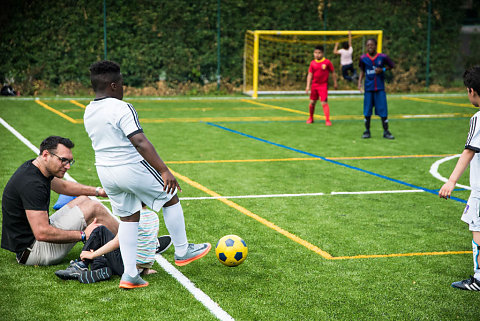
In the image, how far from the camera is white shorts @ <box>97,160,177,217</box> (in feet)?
15.6

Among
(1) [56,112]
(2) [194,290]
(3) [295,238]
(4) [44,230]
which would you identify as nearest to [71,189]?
(4) [44,230]

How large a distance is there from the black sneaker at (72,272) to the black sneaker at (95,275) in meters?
0.05

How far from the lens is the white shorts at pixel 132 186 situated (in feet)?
15.6

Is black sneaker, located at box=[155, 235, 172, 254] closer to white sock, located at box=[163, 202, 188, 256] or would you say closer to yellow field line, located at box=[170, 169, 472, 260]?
white sock, located at box=[163, 202, 188, 256]

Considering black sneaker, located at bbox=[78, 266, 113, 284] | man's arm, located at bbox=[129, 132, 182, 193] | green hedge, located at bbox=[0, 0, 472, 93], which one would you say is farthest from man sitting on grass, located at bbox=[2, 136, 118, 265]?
green hedge, located at bbox=[0, 0, 472, 93]

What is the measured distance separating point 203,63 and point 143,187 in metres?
20.8

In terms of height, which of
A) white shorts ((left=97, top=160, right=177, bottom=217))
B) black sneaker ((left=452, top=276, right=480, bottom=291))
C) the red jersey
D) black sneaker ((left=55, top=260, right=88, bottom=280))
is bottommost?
black sneaker ((left=452, top=276, right=480, bottom=291))

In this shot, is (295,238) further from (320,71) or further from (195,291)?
(320,71)

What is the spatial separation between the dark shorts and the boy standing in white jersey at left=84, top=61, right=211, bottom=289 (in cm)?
957

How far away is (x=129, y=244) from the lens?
4906mm

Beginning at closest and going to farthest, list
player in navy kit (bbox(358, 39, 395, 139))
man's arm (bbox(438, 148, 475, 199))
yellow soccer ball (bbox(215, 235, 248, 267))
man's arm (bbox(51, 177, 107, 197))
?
man's arm (bbox(438, 148, 475, 199))
yellow soccer ball (bbox(215, 235, 248, 267))
man's arm (bbox(51, 177, 107, 197))
player in navy kit (bbox(358, 39, 395, 139))

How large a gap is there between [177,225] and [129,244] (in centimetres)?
46

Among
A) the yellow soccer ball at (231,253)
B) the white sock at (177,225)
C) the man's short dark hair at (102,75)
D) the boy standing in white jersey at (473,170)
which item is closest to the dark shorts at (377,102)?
the boy standing in white jersey at (473,170)

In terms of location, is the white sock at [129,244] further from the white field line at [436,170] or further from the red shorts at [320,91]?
the red shorts at [320,91]
